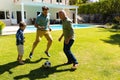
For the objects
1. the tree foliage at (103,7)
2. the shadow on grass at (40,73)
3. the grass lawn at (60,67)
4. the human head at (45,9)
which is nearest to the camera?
the shadow on grass at (40,73)

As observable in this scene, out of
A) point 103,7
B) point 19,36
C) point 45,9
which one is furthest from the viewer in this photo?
point 103,7

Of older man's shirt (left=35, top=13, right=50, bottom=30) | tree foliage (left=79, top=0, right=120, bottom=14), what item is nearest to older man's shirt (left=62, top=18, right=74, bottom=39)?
older man's shirt (left=35, top=13, right=50, bottom=30)

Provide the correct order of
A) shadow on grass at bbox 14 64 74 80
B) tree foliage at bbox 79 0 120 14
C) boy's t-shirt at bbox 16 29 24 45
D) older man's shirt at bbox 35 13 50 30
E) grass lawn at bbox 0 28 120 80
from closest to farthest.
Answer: shadow on grass at bbox 14 64 74 80 → grass lawn at bbox 0 28 120 80 → boy's t-shirt at bbox 16 29 24 45 → older man's shirt at bbox 35 13 50 30 → tree foliage at bbox 79 0 120 14

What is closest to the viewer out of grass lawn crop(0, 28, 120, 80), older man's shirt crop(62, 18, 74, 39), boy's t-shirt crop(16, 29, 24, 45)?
grass lawn crop(0, 28, 120, 80)

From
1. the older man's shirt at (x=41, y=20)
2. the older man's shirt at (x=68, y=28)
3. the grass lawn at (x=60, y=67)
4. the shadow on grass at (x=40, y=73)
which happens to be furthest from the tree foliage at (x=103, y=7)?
the shadow on grass at (x=40, y=73)

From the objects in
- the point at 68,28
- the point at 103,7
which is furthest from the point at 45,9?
the point at 103,7

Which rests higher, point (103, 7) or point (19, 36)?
point (103, 7)

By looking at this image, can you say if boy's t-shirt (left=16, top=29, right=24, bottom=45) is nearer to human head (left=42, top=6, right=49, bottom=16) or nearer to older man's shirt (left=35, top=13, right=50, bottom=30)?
older man's shirt (left=35, top=13, right=50, bottom=30)

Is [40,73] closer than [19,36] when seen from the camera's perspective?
Yes

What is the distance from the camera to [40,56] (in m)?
9.10

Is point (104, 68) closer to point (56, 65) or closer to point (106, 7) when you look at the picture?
point (56, 65)

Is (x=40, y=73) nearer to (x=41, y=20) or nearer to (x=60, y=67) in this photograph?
(x=60, y=67)

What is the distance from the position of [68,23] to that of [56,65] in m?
1.73

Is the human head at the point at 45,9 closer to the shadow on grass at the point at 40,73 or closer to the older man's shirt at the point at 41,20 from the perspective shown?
the older man's shirt at the point at 41,20
